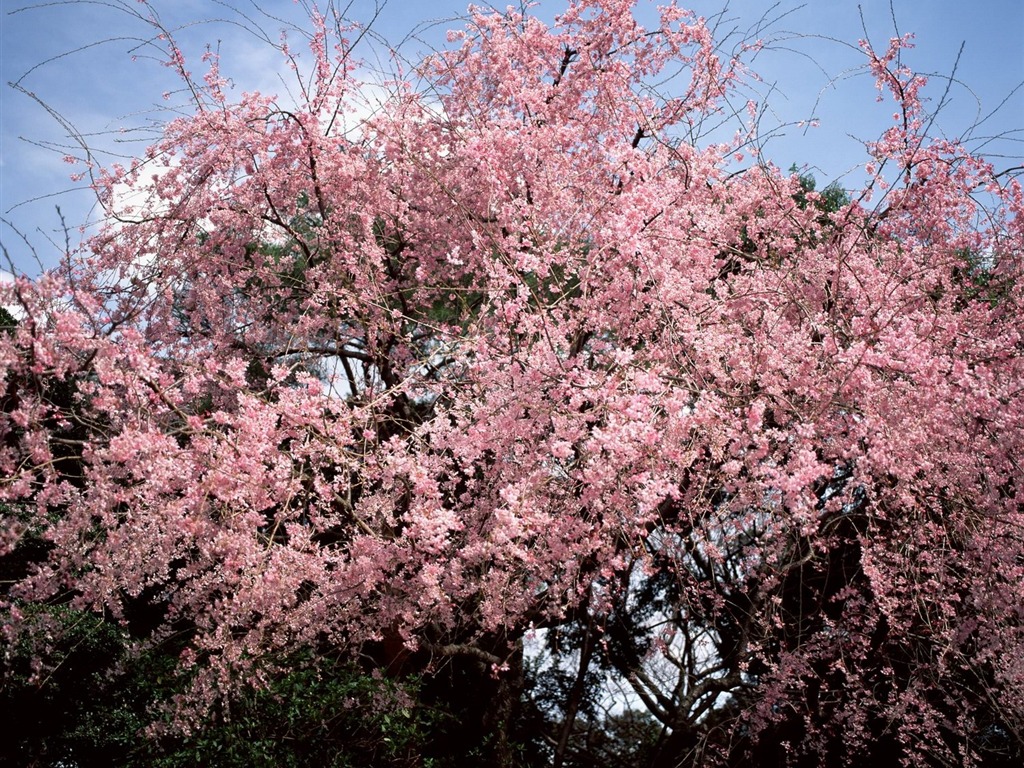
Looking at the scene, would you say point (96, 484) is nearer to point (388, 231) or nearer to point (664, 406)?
point (664, 406)

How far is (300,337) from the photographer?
5836 millimetres

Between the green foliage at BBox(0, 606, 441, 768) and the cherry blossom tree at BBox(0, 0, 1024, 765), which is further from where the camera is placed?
the green foliage at BBox(0, 606, 441, 768)

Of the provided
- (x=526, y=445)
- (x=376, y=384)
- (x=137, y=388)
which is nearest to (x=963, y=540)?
(x=526, y=445)

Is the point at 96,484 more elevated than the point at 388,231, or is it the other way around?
the point at 388,231

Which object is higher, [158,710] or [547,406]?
[547,406]

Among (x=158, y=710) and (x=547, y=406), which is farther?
(x=158, y=710)

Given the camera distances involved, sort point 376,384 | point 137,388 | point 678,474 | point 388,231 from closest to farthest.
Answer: point 137,388
point 678,474
point 376,384
point 388,231

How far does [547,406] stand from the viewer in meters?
4.02

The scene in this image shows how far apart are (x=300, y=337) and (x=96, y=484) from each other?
2267mm

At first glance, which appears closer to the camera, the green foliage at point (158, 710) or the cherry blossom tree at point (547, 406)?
the cherry blossom tree at point (547, 406)

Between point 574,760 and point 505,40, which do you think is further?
point 574,760

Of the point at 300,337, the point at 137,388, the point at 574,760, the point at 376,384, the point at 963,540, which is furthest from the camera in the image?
the point at 574,760

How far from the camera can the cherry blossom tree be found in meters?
3.92

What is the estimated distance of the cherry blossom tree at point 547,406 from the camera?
3.92m
